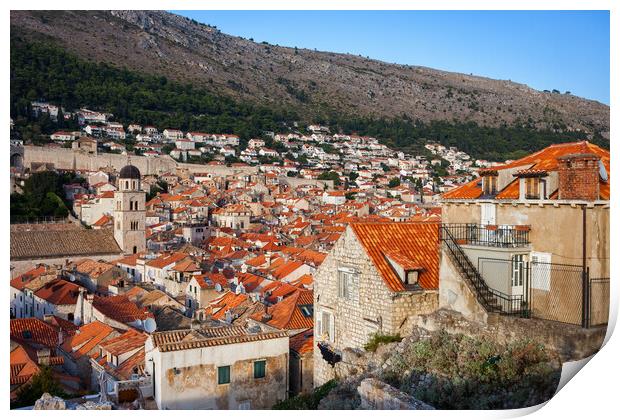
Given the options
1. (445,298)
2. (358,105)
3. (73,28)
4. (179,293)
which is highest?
(73,28)

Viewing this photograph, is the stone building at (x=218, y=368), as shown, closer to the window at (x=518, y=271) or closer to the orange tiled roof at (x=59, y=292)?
the window at (x=518, y=271)

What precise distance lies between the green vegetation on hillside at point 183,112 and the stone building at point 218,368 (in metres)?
65.6

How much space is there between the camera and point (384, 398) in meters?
7.08

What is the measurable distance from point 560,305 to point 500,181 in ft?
6.93

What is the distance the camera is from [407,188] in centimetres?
7638

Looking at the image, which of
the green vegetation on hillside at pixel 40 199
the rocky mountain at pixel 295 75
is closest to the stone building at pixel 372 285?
the green vegetation on hillside at pixel 40 199

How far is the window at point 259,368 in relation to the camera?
10924mm

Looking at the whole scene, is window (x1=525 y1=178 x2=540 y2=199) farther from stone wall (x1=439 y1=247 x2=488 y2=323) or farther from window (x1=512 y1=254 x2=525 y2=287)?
stone wall (x1=439 y1=247 x2=488 y2=323)

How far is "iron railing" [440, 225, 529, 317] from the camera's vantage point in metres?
8.59

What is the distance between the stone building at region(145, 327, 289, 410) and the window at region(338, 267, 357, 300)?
64.3 inches

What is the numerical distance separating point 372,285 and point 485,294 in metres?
1.63

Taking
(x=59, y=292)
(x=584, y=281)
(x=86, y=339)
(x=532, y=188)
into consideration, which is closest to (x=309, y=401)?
(x=584, y=281)
